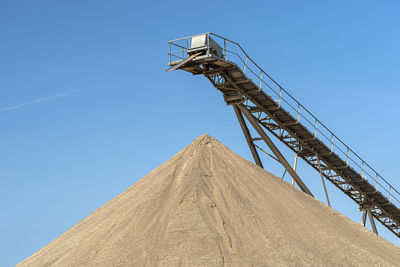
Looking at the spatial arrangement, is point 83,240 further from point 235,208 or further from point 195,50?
point 195,50

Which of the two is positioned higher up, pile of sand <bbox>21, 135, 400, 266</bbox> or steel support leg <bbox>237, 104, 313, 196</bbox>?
steel support leg <bbox>237, 104, 313, 196</bbox>

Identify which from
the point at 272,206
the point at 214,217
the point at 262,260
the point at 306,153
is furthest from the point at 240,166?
the point at 306,153

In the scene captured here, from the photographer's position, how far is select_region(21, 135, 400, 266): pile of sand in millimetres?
15547

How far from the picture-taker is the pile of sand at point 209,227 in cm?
1555

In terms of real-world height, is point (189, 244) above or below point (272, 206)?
below

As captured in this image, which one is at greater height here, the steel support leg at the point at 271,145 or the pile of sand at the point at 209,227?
the steel support leg at the point at 271,145

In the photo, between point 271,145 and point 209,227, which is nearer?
point 209,227

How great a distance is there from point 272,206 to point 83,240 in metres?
6.09

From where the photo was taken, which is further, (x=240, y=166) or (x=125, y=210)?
(x=240, y=166)

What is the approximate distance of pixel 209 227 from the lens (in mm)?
16203

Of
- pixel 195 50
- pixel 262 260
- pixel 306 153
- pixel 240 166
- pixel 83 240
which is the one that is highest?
pixel 195 50

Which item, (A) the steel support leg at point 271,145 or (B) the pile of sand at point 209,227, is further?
(A) the steel support leg at point 271,145

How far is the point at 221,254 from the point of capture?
15.3 m

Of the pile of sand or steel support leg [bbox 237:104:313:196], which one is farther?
steel support leg [bbox 237:104:313:196]
